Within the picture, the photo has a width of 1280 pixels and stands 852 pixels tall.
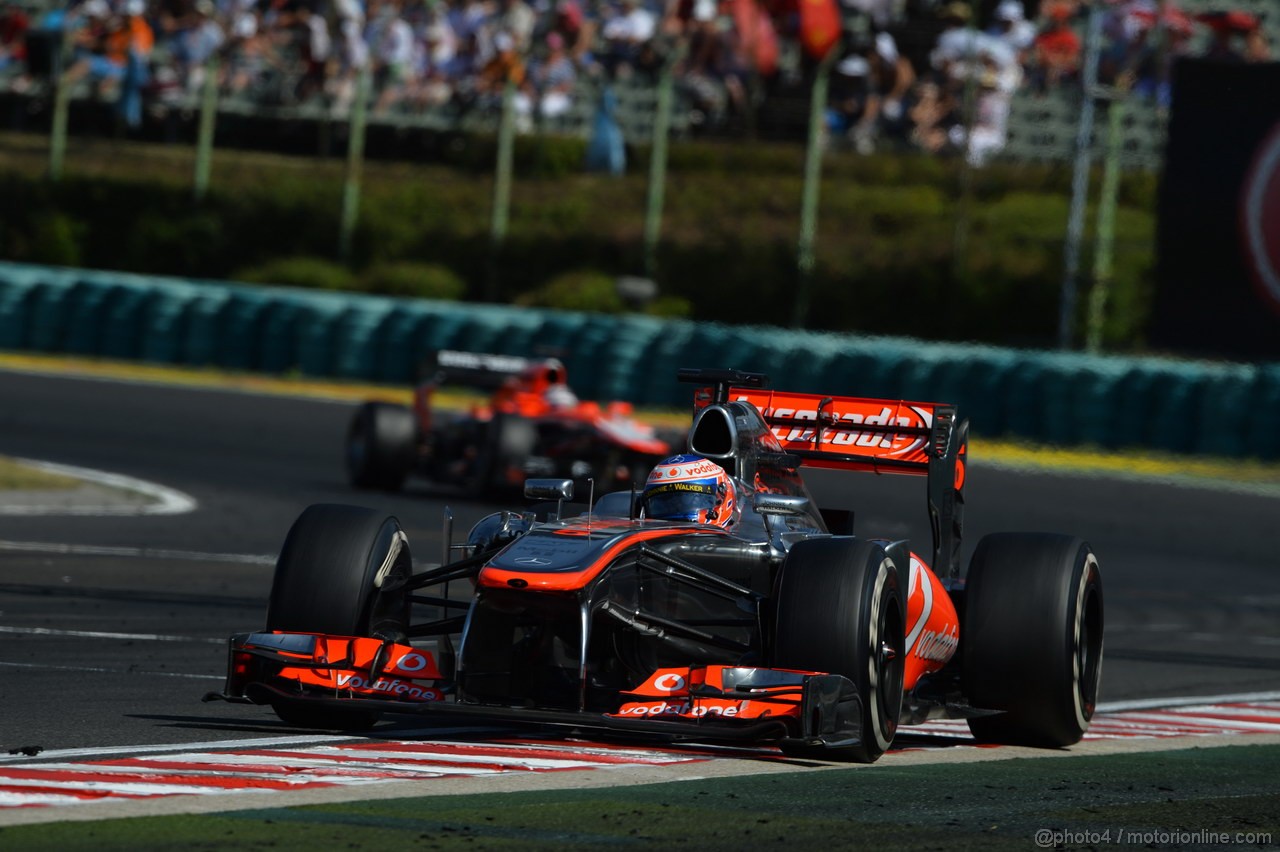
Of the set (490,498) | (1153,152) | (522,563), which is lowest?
(490,498)

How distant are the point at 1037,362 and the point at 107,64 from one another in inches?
735

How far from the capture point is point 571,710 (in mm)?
7781

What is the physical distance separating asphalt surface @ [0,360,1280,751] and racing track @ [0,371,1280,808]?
0.10 ft

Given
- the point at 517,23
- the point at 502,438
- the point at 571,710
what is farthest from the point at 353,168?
the point at 571,710

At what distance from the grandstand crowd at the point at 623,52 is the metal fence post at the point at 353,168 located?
1.15 ft

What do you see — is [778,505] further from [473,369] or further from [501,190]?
[501,190]

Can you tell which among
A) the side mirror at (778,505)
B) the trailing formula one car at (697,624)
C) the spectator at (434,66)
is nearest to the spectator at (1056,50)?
the spectator at (434,66)

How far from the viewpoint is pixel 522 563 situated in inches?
309

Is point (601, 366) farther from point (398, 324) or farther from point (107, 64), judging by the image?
point (107, 64)

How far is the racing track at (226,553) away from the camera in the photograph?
936cm

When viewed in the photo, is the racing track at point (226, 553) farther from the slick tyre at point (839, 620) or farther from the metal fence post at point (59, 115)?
the metal fence post at point (59, 115)

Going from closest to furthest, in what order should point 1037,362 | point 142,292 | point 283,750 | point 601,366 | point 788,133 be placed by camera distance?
point 283,750, point 1037,362, point 601,366, point 142,292, point 788,133

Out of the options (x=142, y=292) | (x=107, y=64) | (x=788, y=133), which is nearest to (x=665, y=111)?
(x=788, y=133)

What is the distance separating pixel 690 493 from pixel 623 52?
79.8 ft
